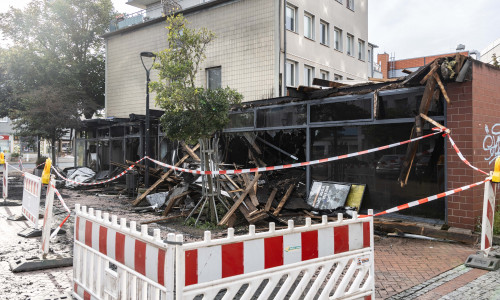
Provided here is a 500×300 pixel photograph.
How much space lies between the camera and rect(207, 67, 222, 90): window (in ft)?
67.5

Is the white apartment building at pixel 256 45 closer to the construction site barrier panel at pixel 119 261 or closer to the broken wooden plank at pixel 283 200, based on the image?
the broken wooden plank at pixel 283 200

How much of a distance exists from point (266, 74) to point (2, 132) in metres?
55.3

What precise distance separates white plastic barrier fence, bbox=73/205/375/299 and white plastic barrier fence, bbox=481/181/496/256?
3141 millimetres

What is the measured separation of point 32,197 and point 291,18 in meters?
15.8

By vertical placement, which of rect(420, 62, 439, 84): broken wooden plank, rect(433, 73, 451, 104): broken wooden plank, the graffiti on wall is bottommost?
the graffiti on wall

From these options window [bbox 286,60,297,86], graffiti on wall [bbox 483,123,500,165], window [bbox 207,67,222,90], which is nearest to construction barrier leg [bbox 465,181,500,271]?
graffiti on wall [bbox 483,123,500,165]

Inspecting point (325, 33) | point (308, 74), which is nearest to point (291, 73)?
point (308, 74)

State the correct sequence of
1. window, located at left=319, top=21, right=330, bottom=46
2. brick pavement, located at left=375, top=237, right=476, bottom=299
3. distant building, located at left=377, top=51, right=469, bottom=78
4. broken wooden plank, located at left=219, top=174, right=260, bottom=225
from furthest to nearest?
distant building, located at left=377, top=51, right=469, bottom=78 → window, located at left=319, top=21, right=330, bottom=46 → broken wooden plank, located at left=219, top=174, right=260, bottom=225 → brick pavement, located at left=375, top=237, right=476, bottom=299

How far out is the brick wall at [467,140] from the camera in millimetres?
7656

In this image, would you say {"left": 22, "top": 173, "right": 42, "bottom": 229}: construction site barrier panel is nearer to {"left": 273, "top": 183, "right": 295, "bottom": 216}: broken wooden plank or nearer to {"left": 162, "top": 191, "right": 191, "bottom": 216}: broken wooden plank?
{"left": 162, "top": 191, "right": 191, "bottom": 216}: broken wooden plank

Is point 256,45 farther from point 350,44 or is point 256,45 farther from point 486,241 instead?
point 486,241

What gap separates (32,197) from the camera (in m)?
8.34

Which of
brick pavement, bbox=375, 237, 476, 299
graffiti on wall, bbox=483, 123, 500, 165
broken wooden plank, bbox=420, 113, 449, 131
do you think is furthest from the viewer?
graffiti on wall, bbox=483, 123, 500, 165

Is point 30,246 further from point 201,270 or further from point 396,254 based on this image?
point 396,254
